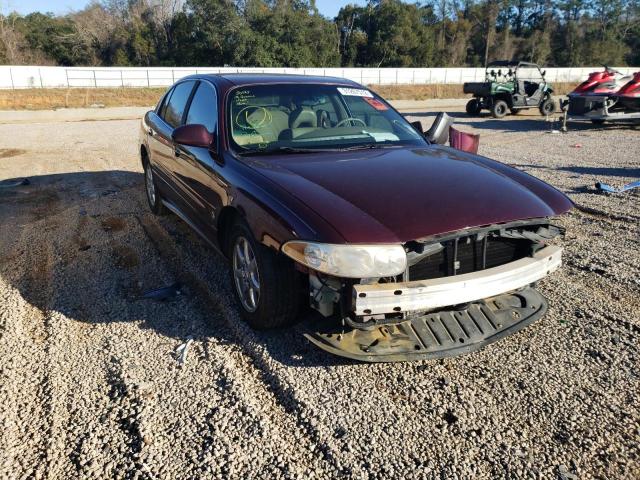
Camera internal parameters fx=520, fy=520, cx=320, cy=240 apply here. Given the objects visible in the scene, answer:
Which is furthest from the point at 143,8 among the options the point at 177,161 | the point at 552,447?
the point at 552,447

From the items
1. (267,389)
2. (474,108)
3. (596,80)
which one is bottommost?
(267,389)

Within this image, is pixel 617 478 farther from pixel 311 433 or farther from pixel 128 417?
pixel 128 417

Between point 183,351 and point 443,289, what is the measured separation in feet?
5.27

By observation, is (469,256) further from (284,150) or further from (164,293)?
(164,293)

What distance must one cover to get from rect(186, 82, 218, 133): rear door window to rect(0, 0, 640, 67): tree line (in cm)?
4268

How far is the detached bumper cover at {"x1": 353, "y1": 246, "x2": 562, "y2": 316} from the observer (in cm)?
258

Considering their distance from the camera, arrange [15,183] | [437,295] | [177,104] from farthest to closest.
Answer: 1. [15,183]
2. [177,104]
3. [437,295]

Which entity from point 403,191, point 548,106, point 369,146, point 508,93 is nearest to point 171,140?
point 369,146

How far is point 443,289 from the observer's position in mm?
2688

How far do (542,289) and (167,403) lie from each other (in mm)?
2858

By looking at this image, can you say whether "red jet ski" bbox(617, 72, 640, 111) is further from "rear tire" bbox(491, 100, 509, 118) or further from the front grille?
the front grille

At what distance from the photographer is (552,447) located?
7.82ft

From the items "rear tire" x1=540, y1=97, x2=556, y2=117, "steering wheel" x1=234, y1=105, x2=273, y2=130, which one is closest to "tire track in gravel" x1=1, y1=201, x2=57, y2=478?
"steering wheel" x1=234, y1=105, x2=273, y2=130

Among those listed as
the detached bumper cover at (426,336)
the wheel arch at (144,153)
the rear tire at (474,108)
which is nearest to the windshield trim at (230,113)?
the detached bumper cover at (426,336)
